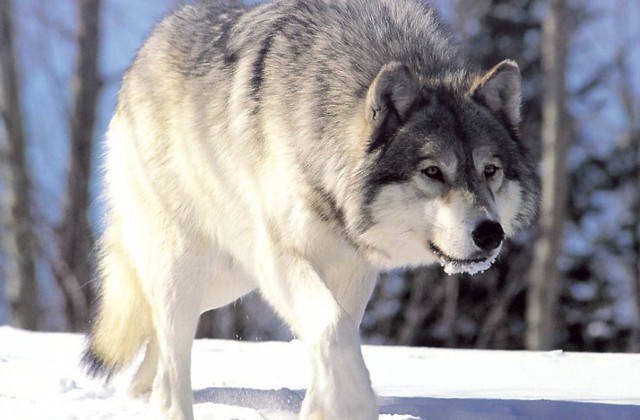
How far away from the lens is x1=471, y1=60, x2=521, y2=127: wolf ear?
12.8 feet

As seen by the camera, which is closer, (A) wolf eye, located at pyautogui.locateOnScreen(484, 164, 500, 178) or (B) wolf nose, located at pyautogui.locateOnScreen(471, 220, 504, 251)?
(B) wolf nose, located at pyautogui.locateOnScreen(471, 220, 504, 251)

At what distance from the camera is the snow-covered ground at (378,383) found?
4.58 meters

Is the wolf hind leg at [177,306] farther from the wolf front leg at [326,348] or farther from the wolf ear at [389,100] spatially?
the wolf ear at [389,100]

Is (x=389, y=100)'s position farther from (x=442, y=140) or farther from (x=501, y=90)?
(x=501, y=90)

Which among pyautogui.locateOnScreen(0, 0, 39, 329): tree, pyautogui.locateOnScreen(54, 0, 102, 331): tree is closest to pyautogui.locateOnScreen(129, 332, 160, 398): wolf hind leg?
pyautogui.locateOnScreen(0, 0, 39, 329): tree

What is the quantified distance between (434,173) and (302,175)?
52cm

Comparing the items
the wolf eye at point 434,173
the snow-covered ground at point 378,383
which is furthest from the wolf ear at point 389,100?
the snow-covered ground at point 378,383

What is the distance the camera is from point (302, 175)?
380 cm

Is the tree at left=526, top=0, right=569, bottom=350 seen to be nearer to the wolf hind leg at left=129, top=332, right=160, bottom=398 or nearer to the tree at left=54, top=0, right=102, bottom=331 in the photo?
the tree at left=54, top=0, right=102, bottom=331

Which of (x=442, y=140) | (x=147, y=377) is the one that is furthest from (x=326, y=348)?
(x=147, y=377)

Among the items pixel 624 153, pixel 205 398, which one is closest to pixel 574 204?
pixel 624 153

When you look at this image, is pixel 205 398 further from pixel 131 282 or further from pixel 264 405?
pixel 131 282

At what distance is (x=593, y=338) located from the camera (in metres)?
15.5

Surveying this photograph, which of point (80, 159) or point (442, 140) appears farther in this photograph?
point (80, 159)
